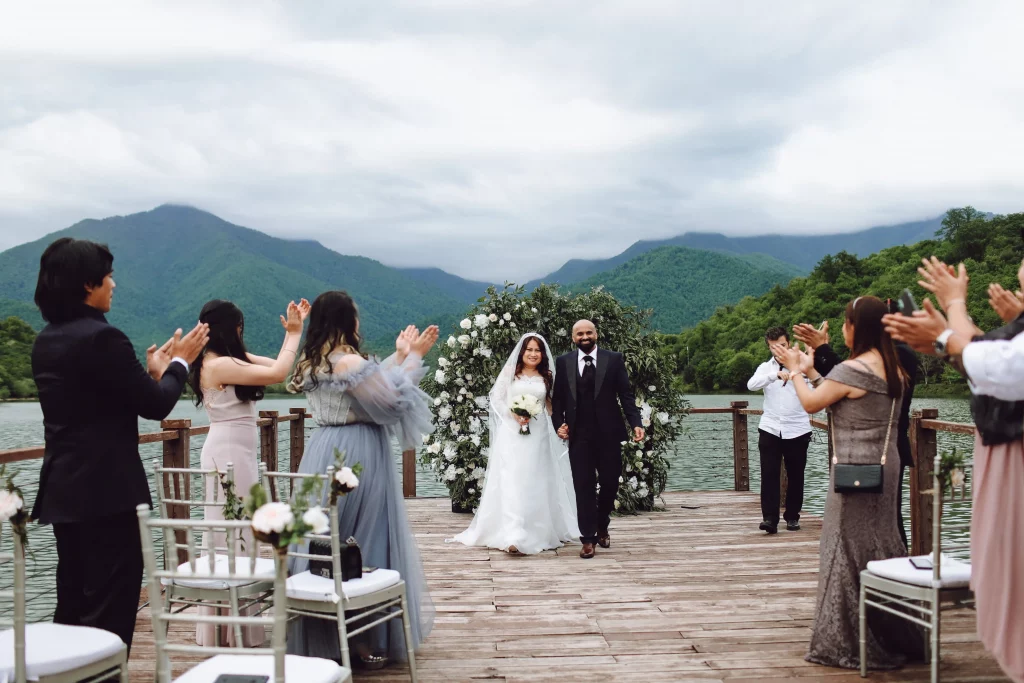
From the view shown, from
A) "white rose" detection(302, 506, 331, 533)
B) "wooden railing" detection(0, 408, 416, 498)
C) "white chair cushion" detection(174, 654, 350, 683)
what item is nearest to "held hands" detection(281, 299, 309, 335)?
"wooden railing" detection(0, 408, 416, 498)

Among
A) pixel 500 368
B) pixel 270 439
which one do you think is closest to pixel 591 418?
pixel 500 368

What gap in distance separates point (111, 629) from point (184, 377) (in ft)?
3.01

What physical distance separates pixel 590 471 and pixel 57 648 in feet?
14.7

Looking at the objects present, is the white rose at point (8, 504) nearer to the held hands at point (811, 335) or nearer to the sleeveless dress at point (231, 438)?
the sleeveless dress at point (231, 438)

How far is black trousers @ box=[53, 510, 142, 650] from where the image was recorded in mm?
2881

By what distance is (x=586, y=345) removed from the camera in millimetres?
6609

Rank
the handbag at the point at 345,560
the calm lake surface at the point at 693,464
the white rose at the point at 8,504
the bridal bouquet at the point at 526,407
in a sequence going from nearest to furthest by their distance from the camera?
the white rose at the point at 8,504 → the handbag at the point at 345,560 → the bridal bouquet at the point at 526,407 → the calm lake surface at the point at 693,464

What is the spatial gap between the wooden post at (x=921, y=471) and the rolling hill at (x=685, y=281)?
38.2m

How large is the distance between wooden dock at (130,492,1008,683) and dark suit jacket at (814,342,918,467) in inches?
39.2

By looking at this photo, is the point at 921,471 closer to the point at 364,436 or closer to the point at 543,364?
the point at 543,364

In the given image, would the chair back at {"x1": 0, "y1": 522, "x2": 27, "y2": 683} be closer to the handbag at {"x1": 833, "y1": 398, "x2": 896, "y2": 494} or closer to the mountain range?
the mountain range

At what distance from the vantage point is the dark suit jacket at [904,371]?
4.04 m

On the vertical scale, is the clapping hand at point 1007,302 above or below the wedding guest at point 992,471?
above

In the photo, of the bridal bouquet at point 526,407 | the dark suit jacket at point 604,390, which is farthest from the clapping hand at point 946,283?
the bridal bouquet at point 526,407
